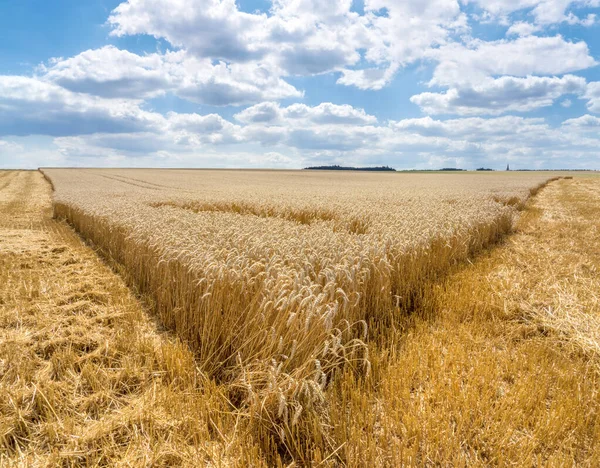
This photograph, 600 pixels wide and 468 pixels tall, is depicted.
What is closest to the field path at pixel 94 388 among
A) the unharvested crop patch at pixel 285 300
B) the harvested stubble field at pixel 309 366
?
the harvested stubble field at pixel 309 366

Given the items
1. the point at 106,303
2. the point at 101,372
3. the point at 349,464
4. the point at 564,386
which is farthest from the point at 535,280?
the point at 106,303

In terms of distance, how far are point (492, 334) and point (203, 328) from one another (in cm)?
325

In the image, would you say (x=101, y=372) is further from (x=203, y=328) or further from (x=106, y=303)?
(x=106, y=303)

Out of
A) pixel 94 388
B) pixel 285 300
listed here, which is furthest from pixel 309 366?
pixel 94 388

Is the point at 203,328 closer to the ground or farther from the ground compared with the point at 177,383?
farther from the ground

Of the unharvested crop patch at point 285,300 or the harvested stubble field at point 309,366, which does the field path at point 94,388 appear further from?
the unharvested crop patch at point 285,300

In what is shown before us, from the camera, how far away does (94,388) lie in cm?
320

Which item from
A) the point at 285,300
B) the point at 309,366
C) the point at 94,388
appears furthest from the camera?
the point at 94,388

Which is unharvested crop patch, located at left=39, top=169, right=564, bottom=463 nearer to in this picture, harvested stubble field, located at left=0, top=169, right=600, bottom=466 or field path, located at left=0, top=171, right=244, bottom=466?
harvested stubble field, located at left=0, top=169, right=600, bottom=466

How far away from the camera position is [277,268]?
3781 mm

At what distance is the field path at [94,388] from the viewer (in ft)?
8.21

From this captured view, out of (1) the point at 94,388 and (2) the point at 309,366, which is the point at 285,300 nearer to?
(2) the point at 309,366

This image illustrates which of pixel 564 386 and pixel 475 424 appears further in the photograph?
pixel 564 386

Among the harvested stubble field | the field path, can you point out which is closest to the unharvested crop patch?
the harvested stubble field
